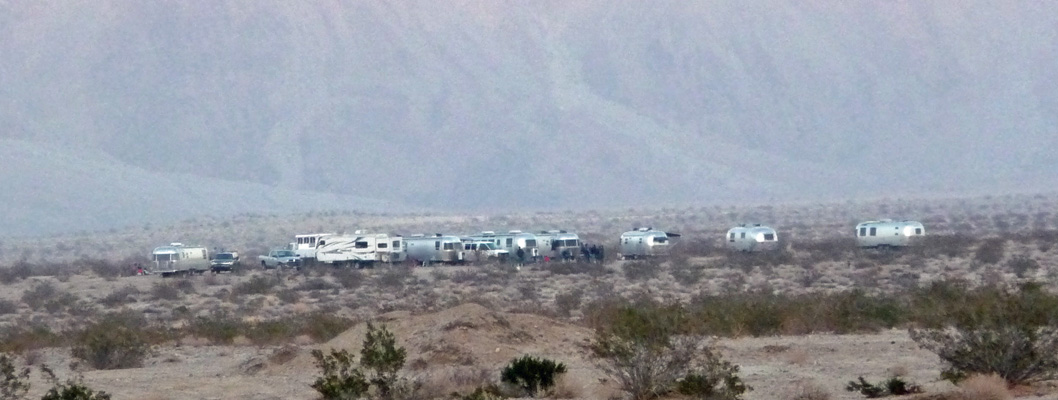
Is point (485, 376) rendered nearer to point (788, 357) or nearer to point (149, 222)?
point (788, 357)

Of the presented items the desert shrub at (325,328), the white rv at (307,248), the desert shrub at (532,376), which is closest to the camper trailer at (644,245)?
the white rv at (307,248)

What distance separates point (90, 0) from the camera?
110625mm

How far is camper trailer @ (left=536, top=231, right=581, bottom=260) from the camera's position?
50.5m

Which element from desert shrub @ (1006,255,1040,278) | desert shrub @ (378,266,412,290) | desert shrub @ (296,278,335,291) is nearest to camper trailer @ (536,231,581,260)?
desert shrub @ (378,266,412,290)

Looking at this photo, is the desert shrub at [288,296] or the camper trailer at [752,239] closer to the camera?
the desert shrub at [288,296]

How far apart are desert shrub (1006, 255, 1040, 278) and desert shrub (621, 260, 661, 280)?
9.36 metres

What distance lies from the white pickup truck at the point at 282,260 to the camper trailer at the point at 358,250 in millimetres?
759

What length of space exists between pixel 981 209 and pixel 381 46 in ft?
150

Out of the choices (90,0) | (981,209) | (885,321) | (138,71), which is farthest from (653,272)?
(90,0)

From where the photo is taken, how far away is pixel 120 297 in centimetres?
3859

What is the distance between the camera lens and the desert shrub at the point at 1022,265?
36353 millimetres

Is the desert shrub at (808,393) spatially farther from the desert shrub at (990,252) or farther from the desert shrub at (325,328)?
the desert shrub at (990,252)

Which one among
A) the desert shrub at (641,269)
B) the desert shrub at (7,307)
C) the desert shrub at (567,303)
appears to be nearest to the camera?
the desert shrub at (567,303)

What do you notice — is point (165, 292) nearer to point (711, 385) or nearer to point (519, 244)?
point (519, 244)
